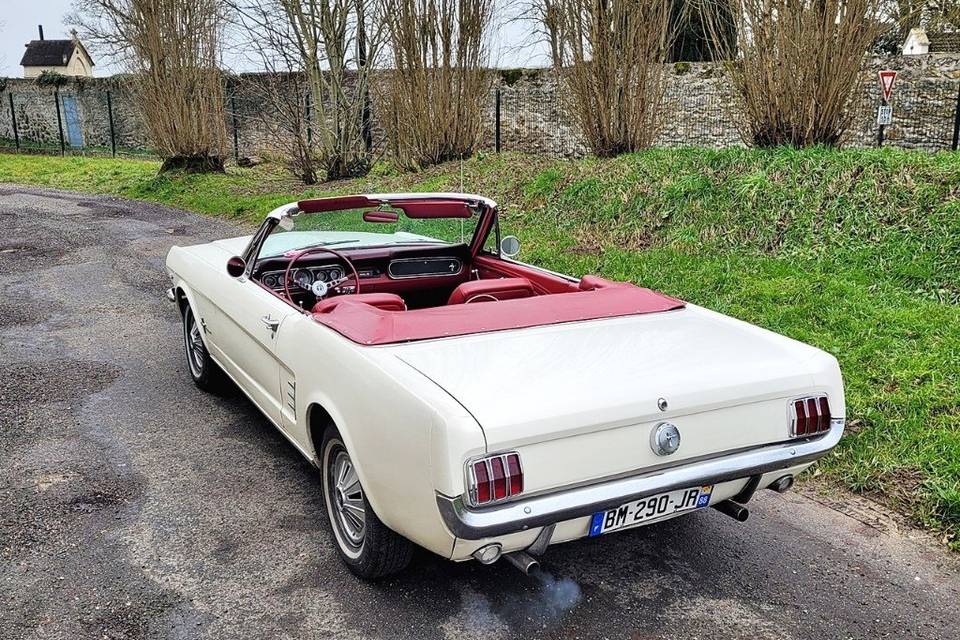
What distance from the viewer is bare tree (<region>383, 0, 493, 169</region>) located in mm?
13234

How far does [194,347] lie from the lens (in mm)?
5359

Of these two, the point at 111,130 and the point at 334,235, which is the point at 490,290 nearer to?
the point at 334,235

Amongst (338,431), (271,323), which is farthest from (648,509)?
(271,323)

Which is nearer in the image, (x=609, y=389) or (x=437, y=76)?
(x=609, y=389)


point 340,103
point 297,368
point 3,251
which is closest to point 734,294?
point 297,368

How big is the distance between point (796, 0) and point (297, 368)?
23.2 ft

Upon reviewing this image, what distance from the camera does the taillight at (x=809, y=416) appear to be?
2965 mm

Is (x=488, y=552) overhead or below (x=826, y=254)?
below

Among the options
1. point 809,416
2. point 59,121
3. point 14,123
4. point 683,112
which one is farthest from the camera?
point 14,123

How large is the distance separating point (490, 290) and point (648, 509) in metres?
1.56

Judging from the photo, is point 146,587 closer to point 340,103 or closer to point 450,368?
point 450,368

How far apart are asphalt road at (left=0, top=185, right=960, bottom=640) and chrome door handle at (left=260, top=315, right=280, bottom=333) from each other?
2.74ft

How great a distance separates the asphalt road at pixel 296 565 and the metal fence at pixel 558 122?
644 cm

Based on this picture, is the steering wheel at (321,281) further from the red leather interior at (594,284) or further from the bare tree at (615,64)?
the bare tree at (615,64)
